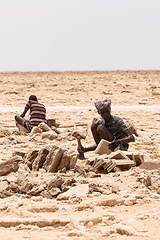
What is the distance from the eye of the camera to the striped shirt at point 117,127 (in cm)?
568

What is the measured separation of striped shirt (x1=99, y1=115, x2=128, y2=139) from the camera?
18.6 ft

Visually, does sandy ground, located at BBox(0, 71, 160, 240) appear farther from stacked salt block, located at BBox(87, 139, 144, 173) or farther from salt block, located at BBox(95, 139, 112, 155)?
salt block, located at BBox(95, 139, 112, 155)

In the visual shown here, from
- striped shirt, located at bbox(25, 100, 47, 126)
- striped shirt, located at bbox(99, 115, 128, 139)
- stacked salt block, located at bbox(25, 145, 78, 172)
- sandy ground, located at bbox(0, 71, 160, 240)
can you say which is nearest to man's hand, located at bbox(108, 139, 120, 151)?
striped shirt, located at bbox(99, 115, 128, 139)

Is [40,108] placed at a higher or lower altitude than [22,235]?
higher

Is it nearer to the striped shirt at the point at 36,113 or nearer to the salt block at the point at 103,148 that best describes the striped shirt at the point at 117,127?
the salt block at the point at 103,148

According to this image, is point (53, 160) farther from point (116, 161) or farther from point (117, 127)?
point (117, 127)

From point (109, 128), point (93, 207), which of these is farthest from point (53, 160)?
point (93, 207)

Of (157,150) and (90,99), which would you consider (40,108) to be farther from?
(90,99)

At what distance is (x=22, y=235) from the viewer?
2.91 metres

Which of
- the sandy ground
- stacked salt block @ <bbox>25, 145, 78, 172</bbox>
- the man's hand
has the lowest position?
the sandy ground

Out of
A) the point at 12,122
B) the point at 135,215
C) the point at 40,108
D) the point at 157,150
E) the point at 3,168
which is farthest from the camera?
the point at 12,122

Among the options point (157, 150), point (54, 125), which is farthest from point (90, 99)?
point (157, 150)

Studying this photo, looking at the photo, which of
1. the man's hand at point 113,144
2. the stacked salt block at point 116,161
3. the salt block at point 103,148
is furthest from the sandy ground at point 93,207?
the man's hand at point 113,144

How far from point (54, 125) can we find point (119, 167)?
163 inches
